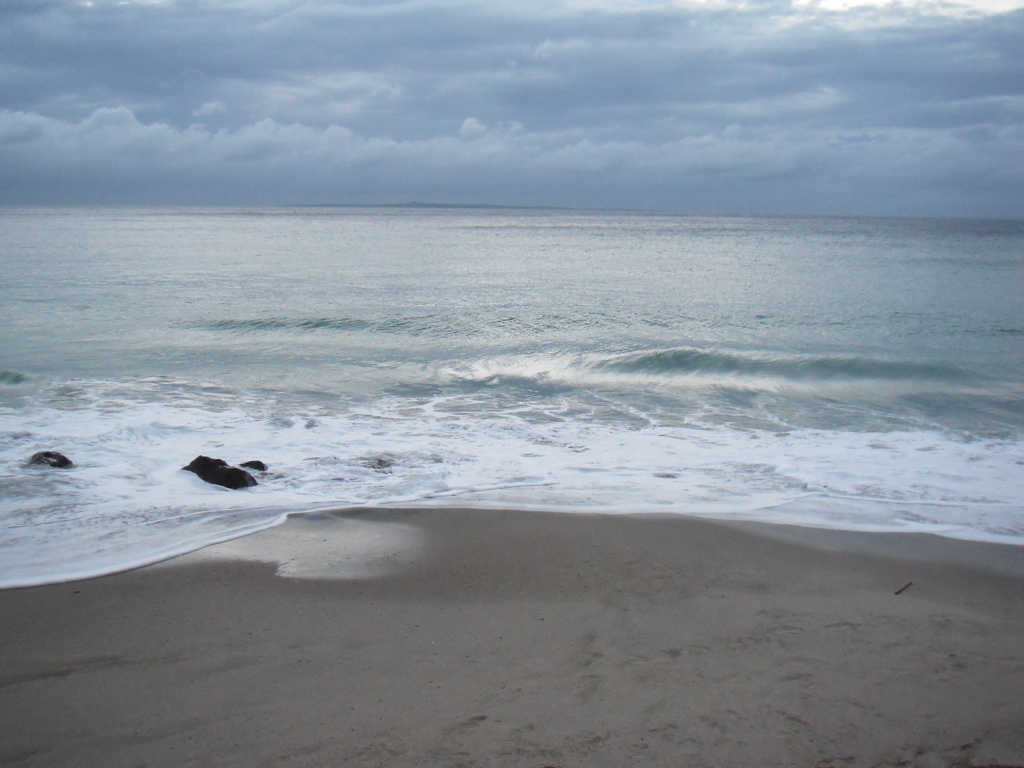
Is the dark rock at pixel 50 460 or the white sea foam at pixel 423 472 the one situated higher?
the dark rock at pixel 50 460

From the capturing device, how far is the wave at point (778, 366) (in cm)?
1453

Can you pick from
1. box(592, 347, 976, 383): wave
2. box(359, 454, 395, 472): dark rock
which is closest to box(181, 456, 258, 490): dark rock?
box(359, 454, 395, 472): dark rock

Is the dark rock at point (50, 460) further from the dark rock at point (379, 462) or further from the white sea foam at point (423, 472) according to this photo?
the dark rock at point (379, 462)

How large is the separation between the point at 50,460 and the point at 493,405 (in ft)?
20.1

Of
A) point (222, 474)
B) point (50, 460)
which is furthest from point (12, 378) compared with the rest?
point (222, 474)

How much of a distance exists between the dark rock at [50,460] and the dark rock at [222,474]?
1.50 metres

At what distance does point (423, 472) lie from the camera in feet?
25.0

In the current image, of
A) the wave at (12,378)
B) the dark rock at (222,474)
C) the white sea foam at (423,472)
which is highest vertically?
the wave at (12,378)

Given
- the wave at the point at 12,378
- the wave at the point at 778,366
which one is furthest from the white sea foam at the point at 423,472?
the wave at the point at 778,366

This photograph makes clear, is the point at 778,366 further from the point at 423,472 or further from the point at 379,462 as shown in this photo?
the point at 379,462

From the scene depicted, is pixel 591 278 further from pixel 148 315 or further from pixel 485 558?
pixel 485 558

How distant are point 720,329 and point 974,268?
1138 inches

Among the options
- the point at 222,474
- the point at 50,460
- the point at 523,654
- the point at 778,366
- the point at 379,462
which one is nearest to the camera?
the point at 523,654

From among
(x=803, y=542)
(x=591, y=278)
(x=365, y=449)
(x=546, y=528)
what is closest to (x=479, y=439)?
(x=365, y=449)
